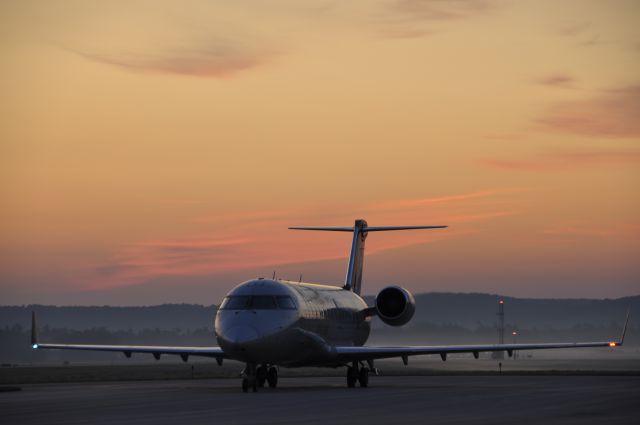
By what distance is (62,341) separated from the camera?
17162cm

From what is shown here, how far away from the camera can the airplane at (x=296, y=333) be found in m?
37.0

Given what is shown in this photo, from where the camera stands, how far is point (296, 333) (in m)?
39.3

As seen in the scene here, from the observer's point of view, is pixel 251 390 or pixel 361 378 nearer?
pixel 251 390

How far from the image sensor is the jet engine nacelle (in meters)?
48.5

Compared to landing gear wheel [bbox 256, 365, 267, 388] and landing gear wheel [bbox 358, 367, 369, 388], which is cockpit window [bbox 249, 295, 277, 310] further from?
landing gear wheel [bbox 358, 367, 369, 388]

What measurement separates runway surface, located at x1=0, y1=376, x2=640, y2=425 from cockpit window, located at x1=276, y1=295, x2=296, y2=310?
Result: 351cm

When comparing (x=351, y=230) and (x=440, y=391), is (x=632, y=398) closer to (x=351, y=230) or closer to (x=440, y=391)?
(x=440, y=391)

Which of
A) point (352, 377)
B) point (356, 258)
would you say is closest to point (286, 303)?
point (352, 377)

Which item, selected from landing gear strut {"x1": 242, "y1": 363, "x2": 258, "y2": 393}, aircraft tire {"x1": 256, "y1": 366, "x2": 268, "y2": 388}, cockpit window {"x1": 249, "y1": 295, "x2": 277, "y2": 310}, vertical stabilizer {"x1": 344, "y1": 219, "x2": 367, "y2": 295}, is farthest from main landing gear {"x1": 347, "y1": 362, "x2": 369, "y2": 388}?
vertical stabilizer {"x1": 344, "y1": 219, "x2": 367, "y2": 295}

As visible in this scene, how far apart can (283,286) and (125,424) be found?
18032 millimetres

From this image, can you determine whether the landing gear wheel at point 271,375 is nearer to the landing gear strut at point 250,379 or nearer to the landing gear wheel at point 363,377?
the landing gear strut at point 250,379

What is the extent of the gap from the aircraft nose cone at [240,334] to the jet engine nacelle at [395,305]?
43.1 feet

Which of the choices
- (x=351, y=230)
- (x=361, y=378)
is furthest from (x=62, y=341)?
(x=361, y=378)

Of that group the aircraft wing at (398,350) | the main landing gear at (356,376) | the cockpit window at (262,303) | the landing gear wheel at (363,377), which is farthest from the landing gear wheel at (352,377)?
the cockpit window at (262,303)
